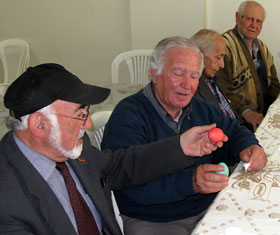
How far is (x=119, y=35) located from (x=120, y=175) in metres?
3.18

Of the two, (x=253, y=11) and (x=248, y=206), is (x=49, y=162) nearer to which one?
(x=248, y=206)

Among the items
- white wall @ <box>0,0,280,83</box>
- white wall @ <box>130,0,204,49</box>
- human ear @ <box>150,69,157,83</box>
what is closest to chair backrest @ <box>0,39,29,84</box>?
white wall @ <box>0,0,280,83</box>

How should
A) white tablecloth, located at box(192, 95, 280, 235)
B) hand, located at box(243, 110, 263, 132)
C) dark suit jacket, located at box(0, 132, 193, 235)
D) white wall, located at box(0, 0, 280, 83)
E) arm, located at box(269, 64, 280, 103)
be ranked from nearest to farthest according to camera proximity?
1. dark suit jacket, located at box(0, 132, 193, 235)
2. white tablecloth, located at box(192, 95, 280, 235)
3. hand, located at box(243, 110, 263, 132)
4. arm, located at box(269, 64, 280, 103)
5. white wall, located at box(0, 0, 280, 83)

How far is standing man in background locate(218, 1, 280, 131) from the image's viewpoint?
3.06 meters

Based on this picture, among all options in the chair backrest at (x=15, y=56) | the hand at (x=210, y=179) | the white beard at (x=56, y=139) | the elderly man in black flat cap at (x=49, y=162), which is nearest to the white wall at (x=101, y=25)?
the chair backrest at (x=15, y=56)

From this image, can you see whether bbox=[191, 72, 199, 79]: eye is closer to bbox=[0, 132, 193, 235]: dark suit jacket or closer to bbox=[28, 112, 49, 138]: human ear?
bbox=[0, 132, 193, 235]: dark suit jacket

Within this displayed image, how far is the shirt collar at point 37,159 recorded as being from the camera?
3.76ft

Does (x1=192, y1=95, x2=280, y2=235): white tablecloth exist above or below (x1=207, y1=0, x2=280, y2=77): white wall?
below

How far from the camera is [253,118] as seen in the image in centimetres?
286

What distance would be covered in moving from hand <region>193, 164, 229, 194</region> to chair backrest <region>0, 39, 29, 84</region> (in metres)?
3.16

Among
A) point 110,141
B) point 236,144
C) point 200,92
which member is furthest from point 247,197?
point 200,92

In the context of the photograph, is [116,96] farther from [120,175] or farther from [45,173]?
[45,173]

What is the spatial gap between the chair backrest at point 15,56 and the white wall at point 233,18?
2.02 m

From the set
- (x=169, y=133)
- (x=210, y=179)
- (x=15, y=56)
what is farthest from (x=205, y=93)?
(x=15, y=56)
